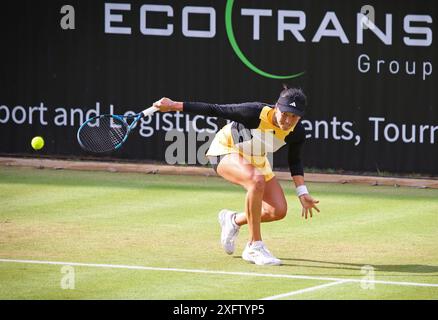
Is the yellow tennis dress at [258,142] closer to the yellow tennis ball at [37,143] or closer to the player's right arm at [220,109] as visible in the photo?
the player's right arm at [220,109]

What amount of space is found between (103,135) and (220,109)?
5.06 feet

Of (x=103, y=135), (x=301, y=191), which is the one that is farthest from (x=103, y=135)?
(x=301, y=191)

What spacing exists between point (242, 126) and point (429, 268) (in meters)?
2.15

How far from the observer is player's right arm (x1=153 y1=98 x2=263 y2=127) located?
9.98 meters

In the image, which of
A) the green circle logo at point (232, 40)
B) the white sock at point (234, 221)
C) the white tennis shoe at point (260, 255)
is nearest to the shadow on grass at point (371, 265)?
the white tennis shoe at point (260, 255)

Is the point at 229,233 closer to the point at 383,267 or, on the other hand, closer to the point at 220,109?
the point at 220,109

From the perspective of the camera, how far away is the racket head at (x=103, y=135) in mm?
10977

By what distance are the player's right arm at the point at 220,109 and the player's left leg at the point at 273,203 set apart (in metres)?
0.62

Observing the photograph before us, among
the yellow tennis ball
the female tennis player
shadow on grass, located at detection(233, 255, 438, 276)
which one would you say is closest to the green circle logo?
the yellow tennis ball

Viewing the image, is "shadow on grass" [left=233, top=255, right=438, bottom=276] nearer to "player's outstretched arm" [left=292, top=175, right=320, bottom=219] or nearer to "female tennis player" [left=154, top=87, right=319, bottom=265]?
"female tennis player" [left=154, top=87, right=319, bottom=265]

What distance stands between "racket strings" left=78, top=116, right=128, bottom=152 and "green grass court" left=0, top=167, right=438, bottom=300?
0.96 m

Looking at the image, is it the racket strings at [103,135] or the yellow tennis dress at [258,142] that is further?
the racket strings at [103,135]
